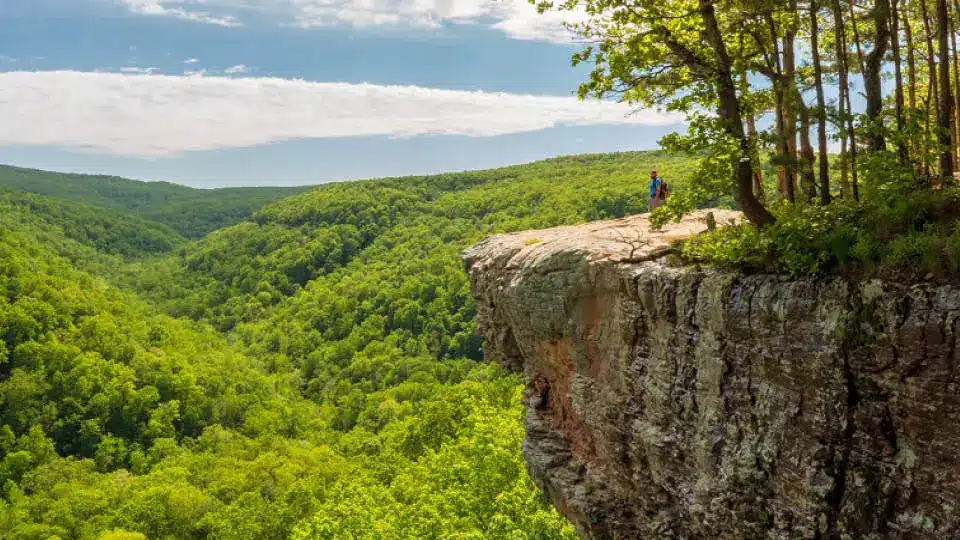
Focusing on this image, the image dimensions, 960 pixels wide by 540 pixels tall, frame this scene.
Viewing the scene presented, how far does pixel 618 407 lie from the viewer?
1273cm

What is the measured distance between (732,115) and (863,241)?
3.59 m

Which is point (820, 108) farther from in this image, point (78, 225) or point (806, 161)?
point (78, 225)

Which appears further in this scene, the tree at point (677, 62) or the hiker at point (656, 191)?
the hiker at point (656, 191)

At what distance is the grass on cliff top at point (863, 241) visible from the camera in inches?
316

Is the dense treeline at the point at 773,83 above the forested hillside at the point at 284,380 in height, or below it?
above

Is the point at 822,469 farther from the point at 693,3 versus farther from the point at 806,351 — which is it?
the point at 693,3

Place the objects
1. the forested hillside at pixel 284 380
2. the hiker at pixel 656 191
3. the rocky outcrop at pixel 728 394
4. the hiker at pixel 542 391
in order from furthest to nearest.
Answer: the forested hillside at pixel 284 380
the hiker at pixel 656 191
the hiker at pixel 542 391
the rocky outcrop at pixel 728 394

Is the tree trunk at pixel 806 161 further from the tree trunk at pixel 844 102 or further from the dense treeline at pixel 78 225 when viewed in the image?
the dense treeline at pixel 78 225

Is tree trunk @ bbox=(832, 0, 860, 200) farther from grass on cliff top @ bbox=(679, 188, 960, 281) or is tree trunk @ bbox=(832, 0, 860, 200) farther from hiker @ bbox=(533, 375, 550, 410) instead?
hiker @ bbox=(533, 375, 550, 410)

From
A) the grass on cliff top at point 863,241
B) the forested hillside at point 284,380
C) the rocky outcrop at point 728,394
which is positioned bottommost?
the forested hillside at point 284,380

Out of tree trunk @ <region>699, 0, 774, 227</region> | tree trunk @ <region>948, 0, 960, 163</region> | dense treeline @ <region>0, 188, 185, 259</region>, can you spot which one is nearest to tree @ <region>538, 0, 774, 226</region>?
tree trunk @ <region>699, 0, 774, 227</region>

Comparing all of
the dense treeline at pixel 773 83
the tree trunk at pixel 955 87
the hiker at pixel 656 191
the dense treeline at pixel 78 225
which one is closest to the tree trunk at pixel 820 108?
the dense treeline at pixel 773 83

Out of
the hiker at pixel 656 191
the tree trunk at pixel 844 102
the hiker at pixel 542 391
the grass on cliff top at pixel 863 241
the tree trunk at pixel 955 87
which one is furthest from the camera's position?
the hiker at pixel 656 191

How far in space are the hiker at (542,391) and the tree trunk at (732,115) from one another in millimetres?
6488
